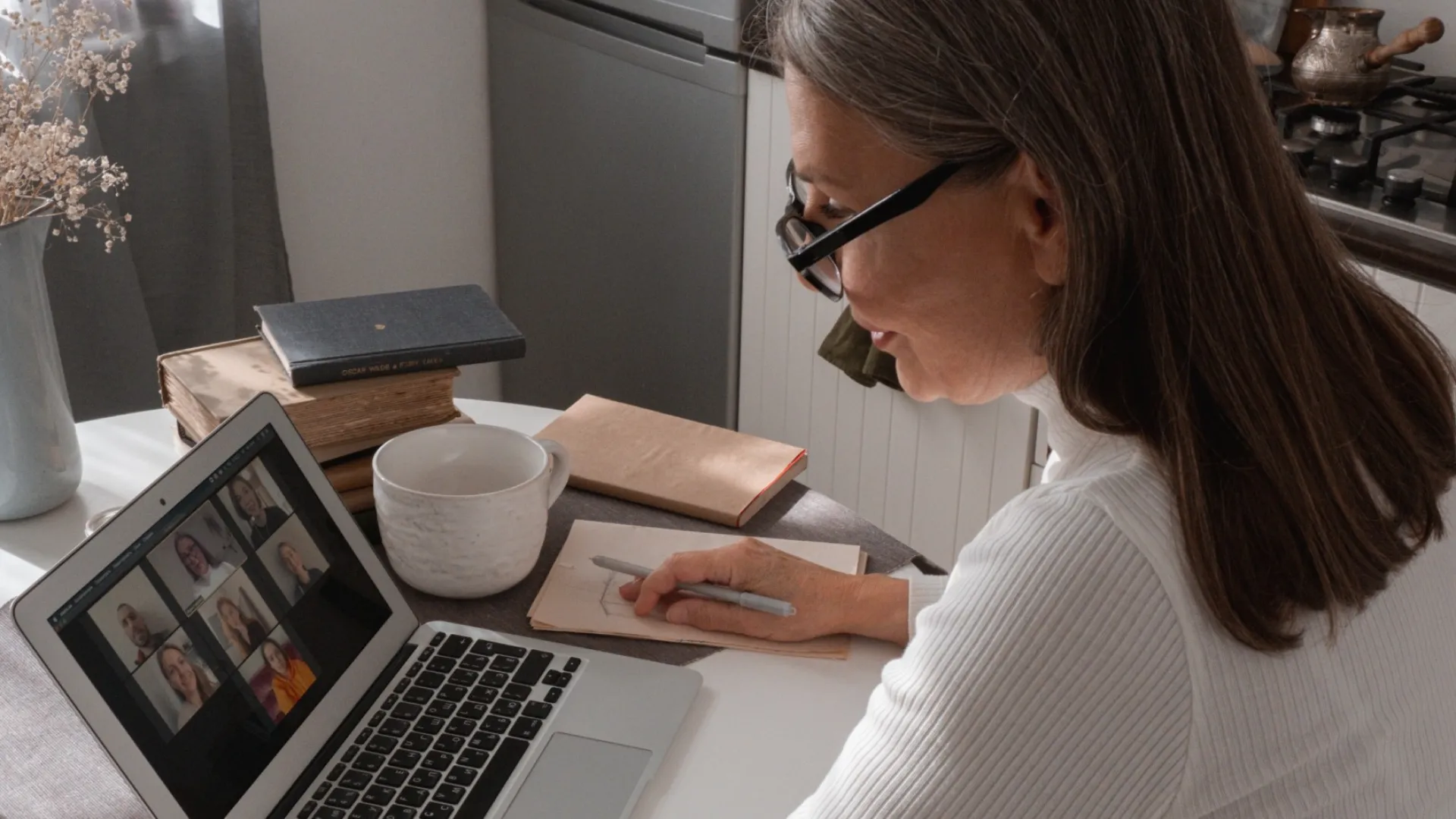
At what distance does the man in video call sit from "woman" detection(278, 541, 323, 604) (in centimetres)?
13

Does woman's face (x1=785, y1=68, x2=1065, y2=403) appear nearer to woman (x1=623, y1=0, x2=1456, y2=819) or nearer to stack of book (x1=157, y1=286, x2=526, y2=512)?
woman (x1=623, y1=0, x2=1456, y2=819)

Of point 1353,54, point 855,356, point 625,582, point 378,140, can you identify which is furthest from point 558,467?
point 378,140

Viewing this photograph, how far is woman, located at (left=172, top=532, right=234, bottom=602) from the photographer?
885mm

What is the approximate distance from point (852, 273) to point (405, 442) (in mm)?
472

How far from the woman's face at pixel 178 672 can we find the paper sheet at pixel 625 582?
0.29 meters

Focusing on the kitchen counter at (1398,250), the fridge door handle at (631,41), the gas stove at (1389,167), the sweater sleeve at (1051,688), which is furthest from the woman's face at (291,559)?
the fridge door handle at (631,41)

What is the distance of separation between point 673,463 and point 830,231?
51 centimetres

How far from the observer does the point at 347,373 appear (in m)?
1.18

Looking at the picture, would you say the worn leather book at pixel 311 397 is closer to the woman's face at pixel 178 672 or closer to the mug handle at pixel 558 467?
the mug handle at pixel 558 467

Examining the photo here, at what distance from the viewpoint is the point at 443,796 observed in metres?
0.89

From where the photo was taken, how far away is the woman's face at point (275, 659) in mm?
917

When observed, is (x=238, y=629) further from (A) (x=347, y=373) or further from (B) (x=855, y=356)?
(B) (x=855, y=356)

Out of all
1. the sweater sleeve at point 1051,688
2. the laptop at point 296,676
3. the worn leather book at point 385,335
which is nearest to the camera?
the sweater sleeve at point 1051,688

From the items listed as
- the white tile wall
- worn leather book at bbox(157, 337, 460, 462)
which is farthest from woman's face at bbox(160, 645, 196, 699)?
the white tile wall
